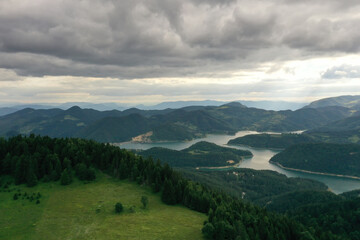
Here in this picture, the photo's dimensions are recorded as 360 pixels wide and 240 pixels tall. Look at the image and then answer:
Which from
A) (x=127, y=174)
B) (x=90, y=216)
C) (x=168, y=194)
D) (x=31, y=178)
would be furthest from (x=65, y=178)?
(x=168, y=194)

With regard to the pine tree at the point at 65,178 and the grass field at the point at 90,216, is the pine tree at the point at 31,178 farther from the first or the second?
the pine tree at the point at 65,178

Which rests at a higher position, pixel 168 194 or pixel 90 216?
pixel 168 194

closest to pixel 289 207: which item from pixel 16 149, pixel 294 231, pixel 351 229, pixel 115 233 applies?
pixel 351 229

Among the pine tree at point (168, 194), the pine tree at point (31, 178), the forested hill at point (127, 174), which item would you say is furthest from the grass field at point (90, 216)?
the forested hill at point (127, 174)

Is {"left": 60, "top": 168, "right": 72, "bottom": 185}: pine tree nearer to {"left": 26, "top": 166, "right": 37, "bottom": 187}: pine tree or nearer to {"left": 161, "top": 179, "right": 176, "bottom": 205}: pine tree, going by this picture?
{"left": 26, "top": 166, "right": 37, "bottom": 187}: pine tree

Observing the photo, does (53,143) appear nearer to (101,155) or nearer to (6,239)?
(101,155)

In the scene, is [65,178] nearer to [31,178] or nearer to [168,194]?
[31,178]
